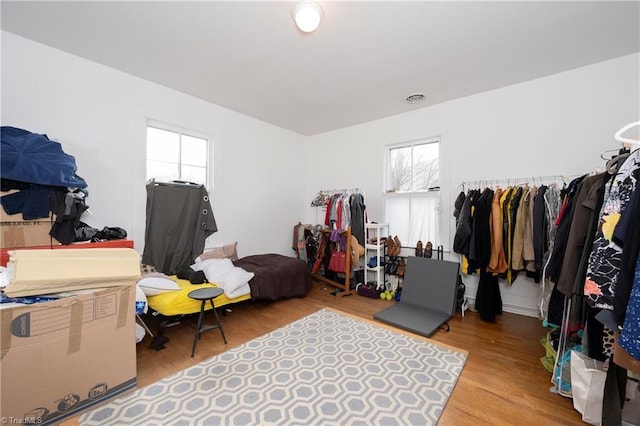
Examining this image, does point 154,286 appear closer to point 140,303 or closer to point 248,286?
point 140,303

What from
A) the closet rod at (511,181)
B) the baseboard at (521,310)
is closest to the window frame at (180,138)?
the closet rod at (511,181)


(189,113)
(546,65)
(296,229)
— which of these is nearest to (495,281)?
(546,65)

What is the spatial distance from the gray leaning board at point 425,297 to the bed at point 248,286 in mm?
1191

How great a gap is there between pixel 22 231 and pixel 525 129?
4.91 meters

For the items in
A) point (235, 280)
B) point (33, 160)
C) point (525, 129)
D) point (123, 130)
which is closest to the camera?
point (33, 160)

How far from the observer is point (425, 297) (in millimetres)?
3066

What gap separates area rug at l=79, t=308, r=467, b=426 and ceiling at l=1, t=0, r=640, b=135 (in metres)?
2.71

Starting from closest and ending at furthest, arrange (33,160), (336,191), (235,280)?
(33,160), (235,280), (336,191)

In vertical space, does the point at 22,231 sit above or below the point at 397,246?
above

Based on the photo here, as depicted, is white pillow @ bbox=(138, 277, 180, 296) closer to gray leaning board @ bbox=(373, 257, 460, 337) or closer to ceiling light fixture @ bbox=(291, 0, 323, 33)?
gray leaning board @ bbox=(373, 257, 460, 337)

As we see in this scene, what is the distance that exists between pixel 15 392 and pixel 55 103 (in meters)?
2.45

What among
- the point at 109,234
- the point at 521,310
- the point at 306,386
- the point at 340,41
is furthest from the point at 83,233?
the point at 521,310

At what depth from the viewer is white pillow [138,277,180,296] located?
2396mm

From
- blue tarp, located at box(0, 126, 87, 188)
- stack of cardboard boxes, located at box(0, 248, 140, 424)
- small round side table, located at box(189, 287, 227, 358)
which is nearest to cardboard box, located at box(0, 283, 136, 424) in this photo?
stack of cardboard boxes, located at box(0, 248, 140, 424)
